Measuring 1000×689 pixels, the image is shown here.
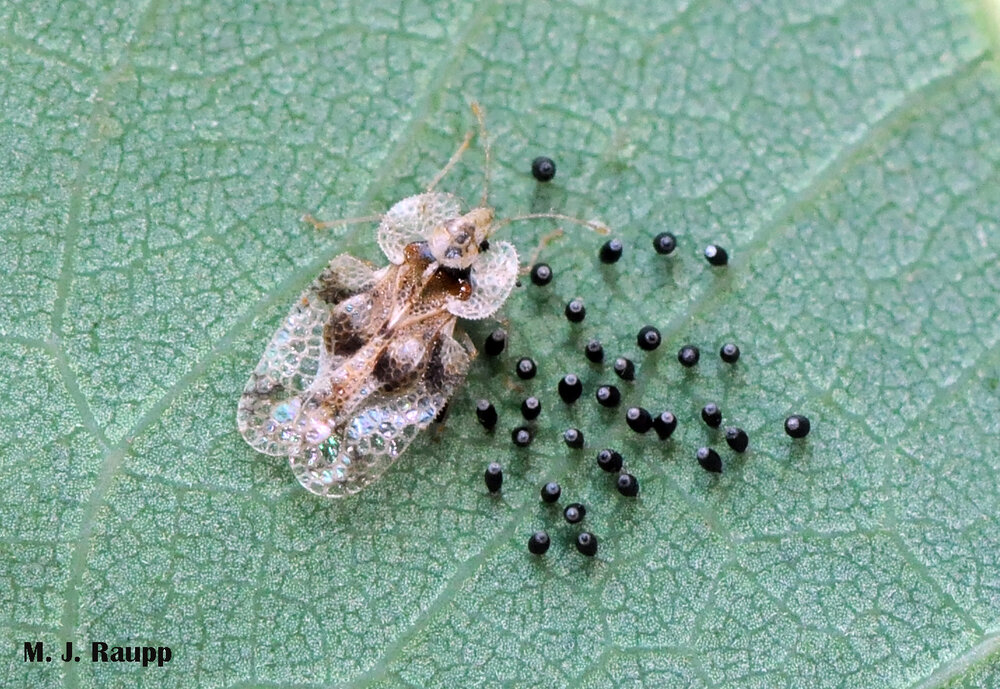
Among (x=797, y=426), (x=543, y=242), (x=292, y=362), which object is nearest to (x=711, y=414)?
(x=797, y=426)

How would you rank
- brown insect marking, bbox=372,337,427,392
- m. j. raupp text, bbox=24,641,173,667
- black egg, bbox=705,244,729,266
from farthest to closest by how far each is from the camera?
1. black egg, bbox=705,244,729,266
2. brown insect marking, bbox=372,337,427,392
3. m. j. raupp text, bbox=24,641,173,667

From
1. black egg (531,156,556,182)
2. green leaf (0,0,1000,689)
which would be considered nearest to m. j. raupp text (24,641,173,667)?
green leaf (0,0,1000,689)

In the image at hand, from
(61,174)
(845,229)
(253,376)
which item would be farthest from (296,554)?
(845,229)

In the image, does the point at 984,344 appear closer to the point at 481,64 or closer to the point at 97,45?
the point at 481,64

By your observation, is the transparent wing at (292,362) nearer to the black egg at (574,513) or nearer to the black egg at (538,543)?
the black egg at (538,543)

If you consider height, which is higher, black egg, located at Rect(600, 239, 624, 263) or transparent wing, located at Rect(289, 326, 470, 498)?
black egg, located at Rect(600, 239, 624, 263)

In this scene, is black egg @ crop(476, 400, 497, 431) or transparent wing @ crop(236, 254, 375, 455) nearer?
transparent wing @ crop(236, 254, 375, 455)

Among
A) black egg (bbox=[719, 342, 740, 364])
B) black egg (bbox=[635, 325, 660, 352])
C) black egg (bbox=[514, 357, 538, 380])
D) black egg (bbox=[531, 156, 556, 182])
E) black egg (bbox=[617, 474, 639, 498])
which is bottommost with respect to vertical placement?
black egg (bbox=[617, 474, 639, 498])

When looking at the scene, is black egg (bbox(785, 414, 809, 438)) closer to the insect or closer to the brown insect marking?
the insect
